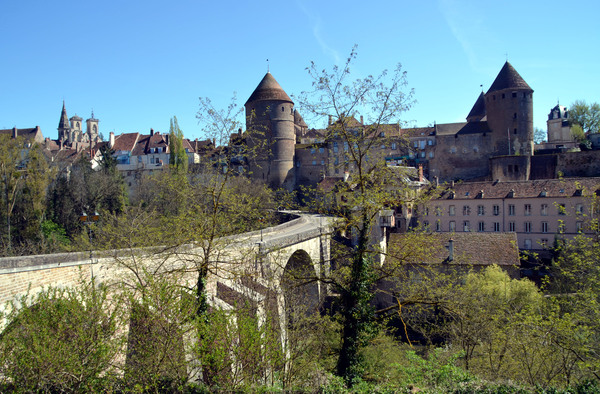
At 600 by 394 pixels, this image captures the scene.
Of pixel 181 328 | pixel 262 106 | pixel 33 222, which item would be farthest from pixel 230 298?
pixel 262 106

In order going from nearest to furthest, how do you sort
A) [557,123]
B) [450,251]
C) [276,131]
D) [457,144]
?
1. [450,251]
2. [276,131]
3. [457,144]
4. [557,123]

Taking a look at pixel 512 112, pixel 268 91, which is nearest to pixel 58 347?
pixel 268 91

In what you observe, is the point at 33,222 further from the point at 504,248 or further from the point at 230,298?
the point at 504,248

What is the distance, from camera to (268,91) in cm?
5316

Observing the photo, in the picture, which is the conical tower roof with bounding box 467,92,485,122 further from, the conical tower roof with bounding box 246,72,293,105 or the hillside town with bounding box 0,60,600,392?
the hillside town with bounding box 0,60,600,392

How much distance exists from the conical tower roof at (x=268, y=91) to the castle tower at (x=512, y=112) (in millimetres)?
23534

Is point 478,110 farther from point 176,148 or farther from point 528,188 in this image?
point 176,148

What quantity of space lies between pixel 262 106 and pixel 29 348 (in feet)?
154

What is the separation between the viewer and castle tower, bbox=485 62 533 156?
175ft

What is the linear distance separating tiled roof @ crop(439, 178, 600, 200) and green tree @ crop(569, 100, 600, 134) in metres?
34.5

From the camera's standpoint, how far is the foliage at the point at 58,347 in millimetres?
7059

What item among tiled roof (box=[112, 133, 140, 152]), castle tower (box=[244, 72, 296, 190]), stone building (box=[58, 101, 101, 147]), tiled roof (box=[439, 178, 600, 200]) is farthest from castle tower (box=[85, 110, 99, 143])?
tiled roof (box=[439, 178, 600, 200])

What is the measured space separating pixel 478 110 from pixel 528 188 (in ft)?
97.7

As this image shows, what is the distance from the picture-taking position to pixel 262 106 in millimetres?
52594
